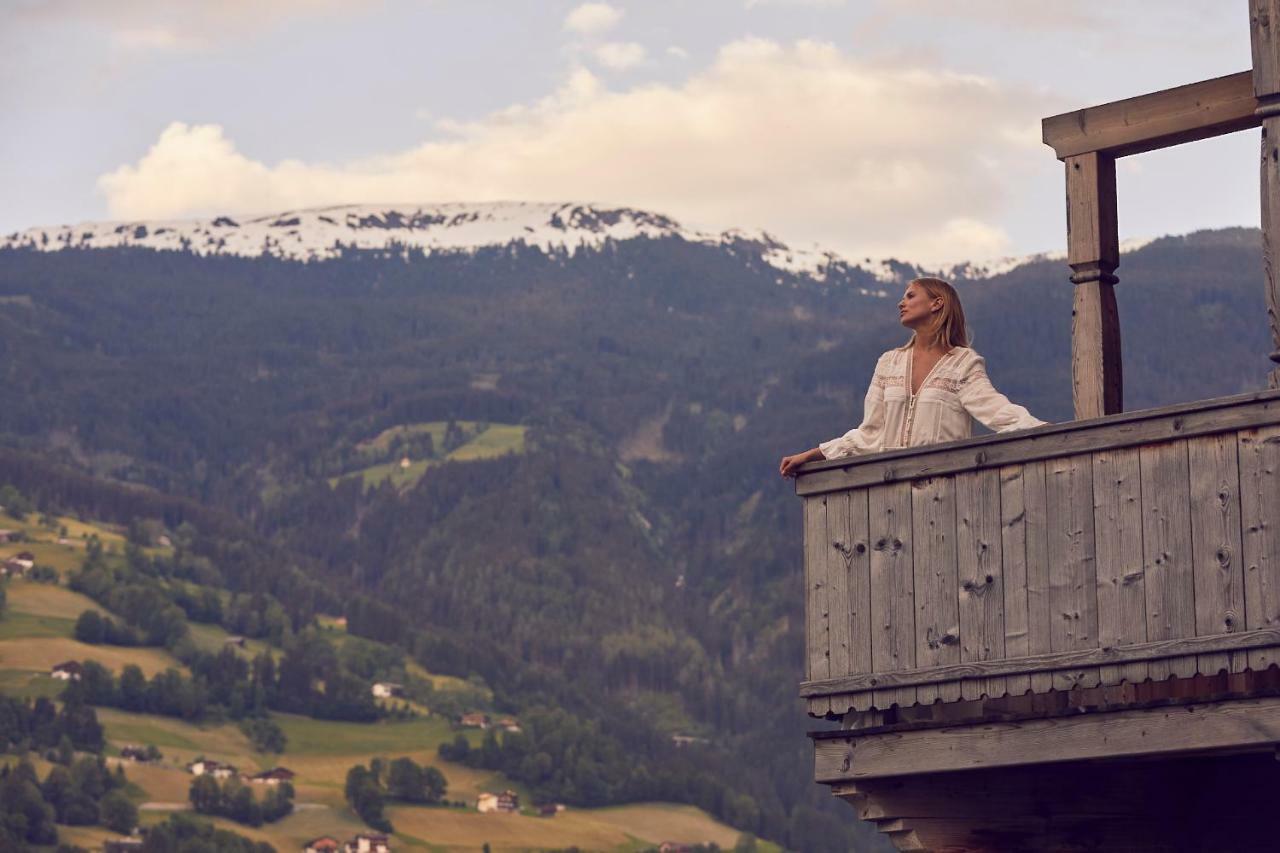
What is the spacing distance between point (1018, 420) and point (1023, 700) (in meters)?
1.68

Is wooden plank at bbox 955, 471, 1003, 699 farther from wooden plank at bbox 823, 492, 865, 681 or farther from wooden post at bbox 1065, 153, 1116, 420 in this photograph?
wooden post at bbox 1065, 153, 1116, 420

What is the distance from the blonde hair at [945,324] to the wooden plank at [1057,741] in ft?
7.77

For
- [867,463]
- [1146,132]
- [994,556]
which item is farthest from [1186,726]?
[1146,132]

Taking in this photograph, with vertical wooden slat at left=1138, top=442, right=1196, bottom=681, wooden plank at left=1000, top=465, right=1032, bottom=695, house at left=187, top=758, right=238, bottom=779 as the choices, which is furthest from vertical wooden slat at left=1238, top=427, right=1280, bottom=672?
house at left=187, top=758, right=238, bottom=779

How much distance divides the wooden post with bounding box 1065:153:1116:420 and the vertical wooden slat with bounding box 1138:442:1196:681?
4.74 ft

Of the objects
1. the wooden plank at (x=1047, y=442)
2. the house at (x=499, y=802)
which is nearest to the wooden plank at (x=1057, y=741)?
the wooden plank at (x=1047, y=442)

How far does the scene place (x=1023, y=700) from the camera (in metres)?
15.1

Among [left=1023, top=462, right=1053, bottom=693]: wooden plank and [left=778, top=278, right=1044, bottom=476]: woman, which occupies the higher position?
[left=778, top=278, right=1044, bottom=476]: woman

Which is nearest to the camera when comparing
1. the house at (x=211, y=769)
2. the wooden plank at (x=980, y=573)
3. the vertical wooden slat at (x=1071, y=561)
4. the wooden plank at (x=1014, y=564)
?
the vertical wooden slat at (x=1071, y=561)

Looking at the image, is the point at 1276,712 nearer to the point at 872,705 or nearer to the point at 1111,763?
the point at 1111,763

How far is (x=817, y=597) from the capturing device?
50.4ft

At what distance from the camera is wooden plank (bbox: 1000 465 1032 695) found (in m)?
14.5

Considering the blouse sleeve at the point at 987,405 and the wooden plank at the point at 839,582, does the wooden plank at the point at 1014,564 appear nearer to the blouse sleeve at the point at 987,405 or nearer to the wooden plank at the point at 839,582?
the blouse sleeve at the point at 987,405

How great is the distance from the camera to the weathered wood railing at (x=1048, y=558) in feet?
45.0
